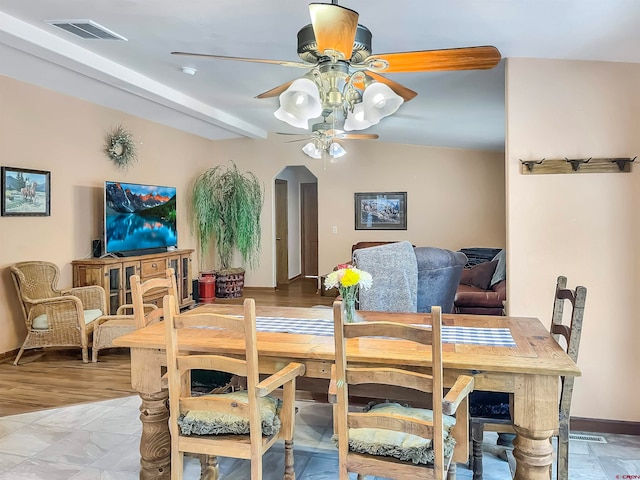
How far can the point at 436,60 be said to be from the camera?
2195 mm

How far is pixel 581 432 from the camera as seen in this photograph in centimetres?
302

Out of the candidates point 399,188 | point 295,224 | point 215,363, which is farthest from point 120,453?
point 295,224

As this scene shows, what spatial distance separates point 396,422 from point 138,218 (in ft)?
16.7

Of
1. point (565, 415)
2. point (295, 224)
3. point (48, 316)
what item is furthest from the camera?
point (295, 224)

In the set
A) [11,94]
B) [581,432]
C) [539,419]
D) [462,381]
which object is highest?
[11,94]

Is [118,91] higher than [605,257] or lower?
higher

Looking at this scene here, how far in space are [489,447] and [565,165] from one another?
180 cm

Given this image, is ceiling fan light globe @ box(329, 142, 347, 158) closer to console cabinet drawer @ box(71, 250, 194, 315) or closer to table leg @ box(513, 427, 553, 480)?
console cabinet drawer @ box(71, 250, 194, 315)

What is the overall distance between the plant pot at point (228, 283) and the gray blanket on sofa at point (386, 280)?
4.82m

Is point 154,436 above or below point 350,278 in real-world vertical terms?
below

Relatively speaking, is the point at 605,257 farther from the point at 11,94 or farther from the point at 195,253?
the point at 195,253

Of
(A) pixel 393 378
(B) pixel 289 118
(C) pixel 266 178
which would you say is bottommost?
(A) pixel 393 378

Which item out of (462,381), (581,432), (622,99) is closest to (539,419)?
(462,381)

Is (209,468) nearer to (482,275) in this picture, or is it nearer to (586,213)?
(586,213)
